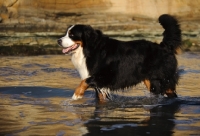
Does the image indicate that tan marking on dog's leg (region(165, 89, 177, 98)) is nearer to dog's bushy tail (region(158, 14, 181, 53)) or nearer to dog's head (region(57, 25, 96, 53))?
dog's bushy tail (region(158, 14, 181, 53))

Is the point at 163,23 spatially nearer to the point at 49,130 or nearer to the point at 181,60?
the point at 49,130

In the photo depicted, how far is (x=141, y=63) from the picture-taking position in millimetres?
8344

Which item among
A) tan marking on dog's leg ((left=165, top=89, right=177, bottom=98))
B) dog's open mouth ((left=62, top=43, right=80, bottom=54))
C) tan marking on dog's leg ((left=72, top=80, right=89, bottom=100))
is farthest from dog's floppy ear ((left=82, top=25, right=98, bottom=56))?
tan marking on dog's leg ((left=165, top=89, right=177, bottom=98))

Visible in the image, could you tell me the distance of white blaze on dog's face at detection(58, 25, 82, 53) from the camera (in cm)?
814

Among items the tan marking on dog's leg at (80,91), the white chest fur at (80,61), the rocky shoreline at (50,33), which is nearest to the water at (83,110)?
the tan marking on dog's leg at (80,91)

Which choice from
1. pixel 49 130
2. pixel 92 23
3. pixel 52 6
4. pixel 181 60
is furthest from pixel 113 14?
pixel 49 130

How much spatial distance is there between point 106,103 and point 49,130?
216 cm

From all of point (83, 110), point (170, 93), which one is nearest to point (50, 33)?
point (170, 93)

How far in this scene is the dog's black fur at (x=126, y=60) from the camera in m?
8.23

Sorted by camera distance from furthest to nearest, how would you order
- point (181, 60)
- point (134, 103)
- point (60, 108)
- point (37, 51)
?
point (37, 51) < point (181, 60) < point (134, 103) < point (60, 108)

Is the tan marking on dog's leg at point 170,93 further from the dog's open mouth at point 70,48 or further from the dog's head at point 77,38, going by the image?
the dog's open mouth at point 70,48

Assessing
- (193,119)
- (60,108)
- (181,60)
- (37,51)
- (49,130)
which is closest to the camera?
(49,130)

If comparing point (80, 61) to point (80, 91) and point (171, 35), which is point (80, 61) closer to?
point (80, 91)

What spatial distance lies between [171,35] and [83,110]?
194 centimetres
